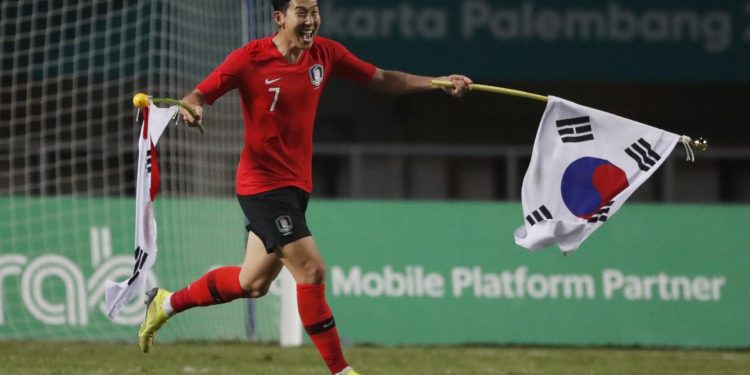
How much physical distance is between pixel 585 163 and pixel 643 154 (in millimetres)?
325

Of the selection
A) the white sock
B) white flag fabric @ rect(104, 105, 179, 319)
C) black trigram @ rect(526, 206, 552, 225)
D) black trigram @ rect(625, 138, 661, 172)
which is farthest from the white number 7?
black trigram @ rect(625, 138, 661, 172)

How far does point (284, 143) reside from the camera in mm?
7402

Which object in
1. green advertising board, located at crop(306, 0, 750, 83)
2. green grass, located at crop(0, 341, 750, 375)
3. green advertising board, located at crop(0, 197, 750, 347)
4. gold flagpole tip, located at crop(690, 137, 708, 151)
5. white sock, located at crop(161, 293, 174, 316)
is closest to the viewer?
gold flagpole tip, located at crop(690, 137, 708, 151)

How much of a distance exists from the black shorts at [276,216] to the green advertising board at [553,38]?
8.21 m

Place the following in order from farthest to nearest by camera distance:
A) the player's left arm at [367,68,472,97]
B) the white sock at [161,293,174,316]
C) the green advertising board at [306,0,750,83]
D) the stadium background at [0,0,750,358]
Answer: the green advertising board at [306,0,750,83] → the stadium background at [0,0,750,358] → the white sock at [161,293,174,316] → the player's left arm at [367,68,472,97]

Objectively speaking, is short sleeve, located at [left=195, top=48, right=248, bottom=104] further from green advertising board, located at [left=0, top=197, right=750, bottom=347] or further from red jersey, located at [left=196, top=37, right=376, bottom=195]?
green advertising board, located at [left=0, top=197, right=750, bottom=347]

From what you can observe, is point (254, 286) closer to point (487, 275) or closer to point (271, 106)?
point (271, 106)

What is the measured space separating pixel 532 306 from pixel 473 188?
4.54 meters

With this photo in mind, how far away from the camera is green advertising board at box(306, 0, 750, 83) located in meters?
15.6

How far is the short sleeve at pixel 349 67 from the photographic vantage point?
771cm

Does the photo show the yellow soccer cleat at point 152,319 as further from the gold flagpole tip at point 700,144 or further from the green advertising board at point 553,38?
the green advertising board at point 553,38

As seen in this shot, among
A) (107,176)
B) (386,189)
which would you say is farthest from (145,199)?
(386,189)

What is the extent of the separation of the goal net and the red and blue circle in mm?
4153

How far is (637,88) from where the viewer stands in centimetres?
1755
